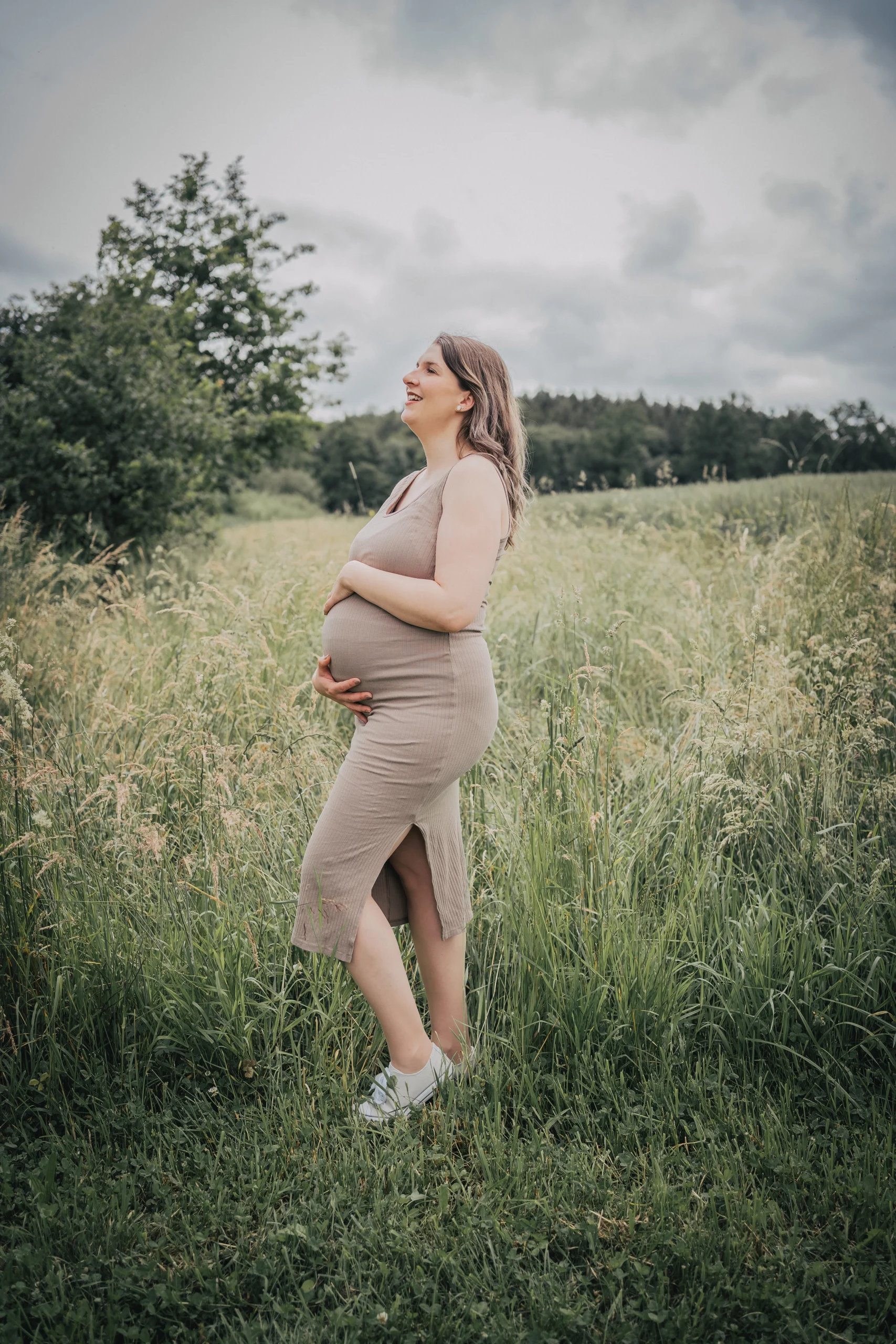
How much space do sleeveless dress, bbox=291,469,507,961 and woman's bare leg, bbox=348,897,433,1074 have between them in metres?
0.05

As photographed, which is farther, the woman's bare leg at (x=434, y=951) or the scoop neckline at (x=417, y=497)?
the woman's bare leg at (x=434, y=951)

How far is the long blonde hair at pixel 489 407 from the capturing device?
2375 mm

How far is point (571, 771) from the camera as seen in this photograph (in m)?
3.03

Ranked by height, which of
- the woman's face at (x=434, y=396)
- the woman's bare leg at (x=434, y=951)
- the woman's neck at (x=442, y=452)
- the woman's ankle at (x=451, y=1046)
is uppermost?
the woman's face at (x=434, y=396)

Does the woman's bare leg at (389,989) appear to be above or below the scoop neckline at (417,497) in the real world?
below

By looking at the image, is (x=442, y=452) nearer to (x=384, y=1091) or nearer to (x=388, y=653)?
(x=388, y=653)

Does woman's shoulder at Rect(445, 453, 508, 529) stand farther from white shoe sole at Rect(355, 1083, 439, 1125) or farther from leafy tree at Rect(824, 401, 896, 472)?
leafy tree at Rect(824, 401, 896, 472)

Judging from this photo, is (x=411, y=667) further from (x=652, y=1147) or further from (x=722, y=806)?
(x=722, y=806)

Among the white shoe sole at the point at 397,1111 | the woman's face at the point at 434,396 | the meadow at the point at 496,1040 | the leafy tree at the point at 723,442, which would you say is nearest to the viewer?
the meadow at the point at 496,1040

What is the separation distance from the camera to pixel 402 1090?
7.48 feet

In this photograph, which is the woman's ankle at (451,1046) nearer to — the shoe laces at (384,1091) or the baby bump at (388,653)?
the shoe laces at (384,1091)

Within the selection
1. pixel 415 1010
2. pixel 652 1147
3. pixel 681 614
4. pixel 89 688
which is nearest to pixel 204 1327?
pixel 415 1010

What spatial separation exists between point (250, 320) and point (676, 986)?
65.9 feet

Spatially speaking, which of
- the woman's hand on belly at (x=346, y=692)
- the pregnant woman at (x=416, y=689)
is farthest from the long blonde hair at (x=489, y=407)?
the woman's hand on belly at (x=346, y=692)
